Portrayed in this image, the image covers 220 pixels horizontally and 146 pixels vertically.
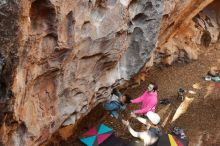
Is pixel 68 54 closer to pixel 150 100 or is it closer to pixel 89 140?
pixel 89 140

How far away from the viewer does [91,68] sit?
1000cm

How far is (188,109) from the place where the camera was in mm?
13906

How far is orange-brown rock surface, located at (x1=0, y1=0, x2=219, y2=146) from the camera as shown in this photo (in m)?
6.92

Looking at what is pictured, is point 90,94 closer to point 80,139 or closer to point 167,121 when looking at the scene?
point 80,139

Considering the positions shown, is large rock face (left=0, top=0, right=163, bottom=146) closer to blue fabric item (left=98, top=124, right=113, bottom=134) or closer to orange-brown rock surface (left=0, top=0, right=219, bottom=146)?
orange-brown rock surface (left=0, top=0, right=219, bottom=146)

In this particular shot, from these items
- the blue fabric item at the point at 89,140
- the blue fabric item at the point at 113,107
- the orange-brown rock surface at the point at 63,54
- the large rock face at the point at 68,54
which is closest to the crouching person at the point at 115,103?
the blue fabric item at the point at 113,107

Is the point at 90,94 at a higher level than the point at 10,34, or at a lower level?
lower

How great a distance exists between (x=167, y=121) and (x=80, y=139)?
314cm

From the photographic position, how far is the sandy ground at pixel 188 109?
12.5 m

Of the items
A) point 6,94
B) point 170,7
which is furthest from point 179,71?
point 6,94

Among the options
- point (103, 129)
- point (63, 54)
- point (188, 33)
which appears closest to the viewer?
point (63, 54)

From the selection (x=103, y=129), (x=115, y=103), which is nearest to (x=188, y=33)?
(x=115, y=103)

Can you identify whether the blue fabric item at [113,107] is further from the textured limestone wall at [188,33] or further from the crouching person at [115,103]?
the textured limestone wall at [188,33]

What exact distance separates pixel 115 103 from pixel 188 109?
273 cm
